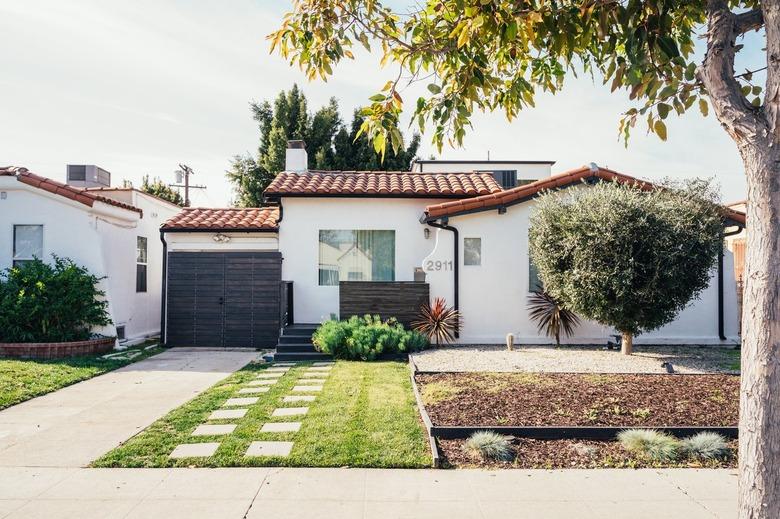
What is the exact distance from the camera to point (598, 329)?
Answer: 12.8 m

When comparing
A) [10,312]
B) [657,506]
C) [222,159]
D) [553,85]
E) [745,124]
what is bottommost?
[657,506]

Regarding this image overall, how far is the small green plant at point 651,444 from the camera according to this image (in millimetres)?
5410

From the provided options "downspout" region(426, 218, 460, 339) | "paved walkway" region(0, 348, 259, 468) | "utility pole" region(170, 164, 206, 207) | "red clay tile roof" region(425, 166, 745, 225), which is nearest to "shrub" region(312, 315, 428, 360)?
"downspout" region(426, 218, 460, 339)

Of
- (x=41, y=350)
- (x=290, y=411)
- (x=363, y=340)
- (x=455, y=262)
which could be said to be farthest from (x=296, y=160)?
(x=290, y=411)

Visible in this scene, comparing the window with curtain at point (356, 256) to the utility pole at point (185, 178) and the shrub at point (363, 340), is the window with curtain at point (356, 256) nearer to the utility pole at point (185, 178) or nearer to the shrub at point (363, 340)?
the shrub at point (363, 340)

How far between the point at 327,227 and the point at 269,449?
8.89m

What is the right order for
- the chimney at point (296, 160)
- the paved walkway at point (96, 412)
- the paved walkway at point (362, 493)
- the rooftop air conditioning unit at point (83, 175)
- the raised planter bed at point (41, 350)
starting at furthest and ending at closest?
the rooftop air conditioning unit at point (83, 175) < the chimney at point (296, 160) < the raised planter bed at point (41, 350) < the paved walkway at point (96, 412) < the paved walkway at point (362, 493)

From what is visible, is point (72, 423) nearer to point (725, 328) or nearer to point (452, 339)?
point (452, 339)

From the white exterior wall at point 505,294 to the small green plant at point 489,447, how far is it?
7.30m

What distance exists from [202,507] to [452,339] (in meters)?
8.85

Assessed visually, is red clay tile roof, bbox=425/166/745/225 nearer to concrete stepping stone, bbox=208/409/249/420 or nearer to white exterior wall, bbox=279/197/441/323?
white exterior wall, bbox=279/197/441/323

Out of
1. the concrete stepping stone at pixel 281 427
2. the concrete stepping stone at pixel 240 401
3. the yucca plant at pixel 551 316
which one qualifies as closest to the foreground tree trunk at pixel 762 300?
the concrete stepping stone at pixel 281 427

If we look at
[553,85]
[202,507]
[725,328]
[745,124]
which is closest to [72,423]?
[202,507]

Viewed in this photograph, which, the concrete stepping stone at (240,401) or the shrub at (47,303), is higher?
the shrub at (47,303)
